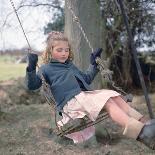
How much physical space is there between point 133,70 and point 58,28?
2838 mm

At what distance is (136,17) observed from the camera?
1323 centimetres

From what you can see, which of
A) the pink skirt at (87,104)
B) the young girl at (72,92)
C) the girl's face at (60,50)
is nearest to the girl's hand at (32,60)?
the young girl at (72,92)

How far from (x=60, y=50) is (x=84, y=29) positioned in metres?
3.58

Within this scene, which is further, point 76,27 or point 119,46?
point 119,46

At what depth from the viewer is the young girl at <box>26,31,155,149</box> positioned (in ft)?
15.2

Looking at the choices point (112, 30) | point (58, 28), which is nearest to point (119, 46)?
point (112, 30)

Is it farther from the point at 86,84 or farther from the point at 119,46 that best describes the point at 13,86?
the point at 86,84

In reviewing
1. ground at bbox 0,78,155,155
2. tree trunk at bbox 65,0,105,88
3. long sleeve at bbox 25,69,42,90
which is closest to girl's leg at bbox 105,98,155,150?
long sleeve at bbox 25,69,42,90

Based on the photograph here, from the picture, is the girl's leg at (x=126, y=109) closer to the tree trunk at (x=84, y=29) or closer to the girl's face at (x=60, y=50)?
the girl's face at (x=60, y=50)

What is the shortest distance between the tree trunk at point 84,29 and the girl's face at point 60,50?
3152mm

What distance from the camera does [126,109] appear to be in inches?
185

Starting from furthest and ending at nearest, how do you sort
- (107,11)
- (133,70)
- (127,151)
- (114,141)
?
(133,70) < (107,11) < (114,141) < (127,151)

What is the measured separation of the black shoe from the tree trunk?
4.08 m

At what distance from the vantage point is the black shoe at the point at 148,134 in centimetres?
434
